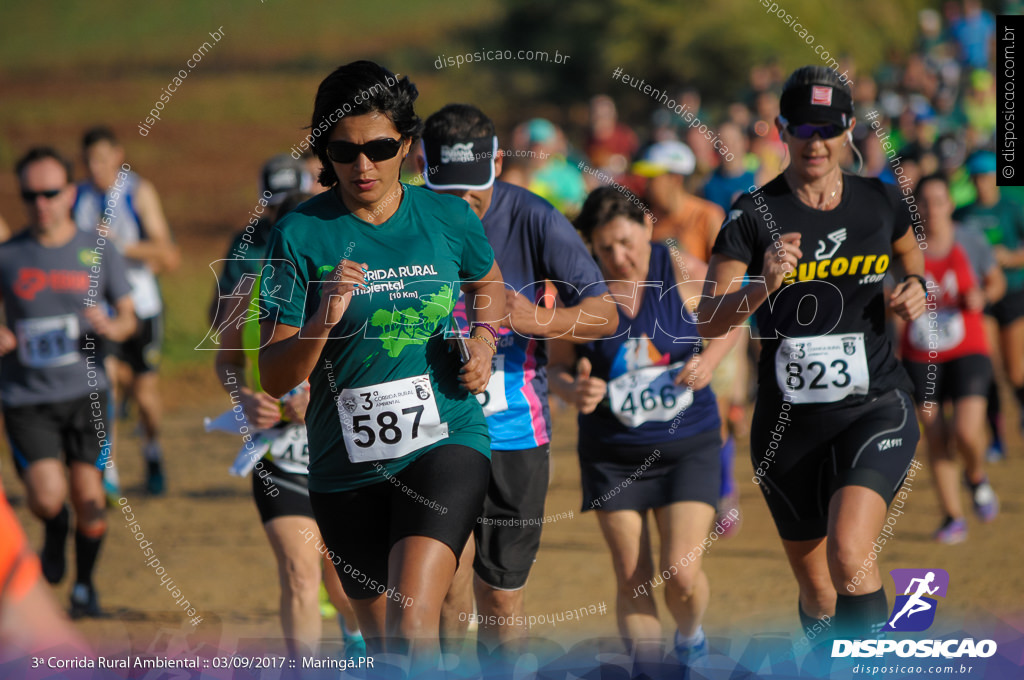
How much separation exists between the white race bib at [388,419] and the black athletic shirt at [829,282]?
4.30 ft

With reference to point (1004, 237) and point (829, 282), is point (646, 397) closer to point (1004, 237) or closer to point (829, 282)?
point (829, 282)

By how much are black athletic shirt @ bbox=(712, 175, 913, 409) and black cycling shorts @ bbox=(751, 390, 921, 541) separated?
0.06 meters

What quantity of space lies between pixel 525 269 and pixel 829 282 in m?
1.15

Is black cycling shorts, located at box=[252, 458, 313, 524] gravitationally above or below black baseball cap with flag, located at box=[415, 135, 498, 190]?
below

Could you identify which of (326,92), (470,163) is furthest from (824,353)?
(326,92)

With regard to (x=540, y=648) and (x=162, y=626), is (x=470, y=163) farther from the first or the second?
(x=162, y=626)

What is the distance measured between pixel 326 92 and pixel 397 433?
3.50 ft

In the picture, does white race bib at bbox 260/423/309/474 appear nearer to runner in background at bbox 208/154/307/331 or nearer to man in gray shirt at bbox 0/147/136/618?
runner in background at bbox 208/154/307/331

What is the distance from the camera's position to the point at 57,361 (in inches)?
255

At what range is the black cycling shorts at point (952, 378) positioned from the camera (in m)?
7.12

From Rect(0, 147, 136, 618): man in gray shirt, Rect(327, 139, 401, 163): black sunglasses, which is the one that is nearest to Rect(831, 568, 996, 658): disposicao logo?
Rect(327, 139, 401, 163): black sunglasses

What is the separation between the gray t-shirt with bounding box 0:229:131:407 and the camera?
6422mm

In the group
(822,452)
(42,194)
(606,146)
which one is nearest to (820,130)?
(822,452)

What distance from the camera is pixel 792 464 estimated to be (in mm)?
4250
